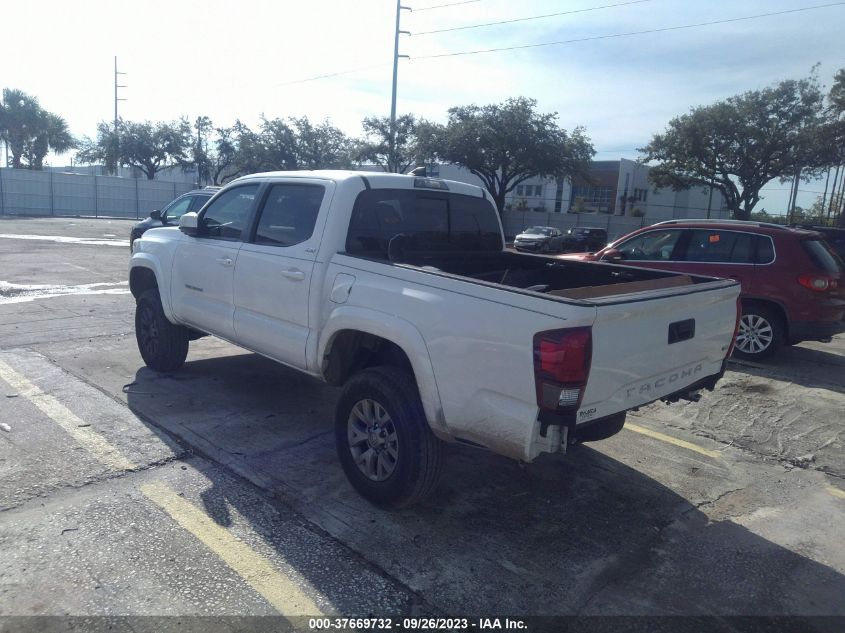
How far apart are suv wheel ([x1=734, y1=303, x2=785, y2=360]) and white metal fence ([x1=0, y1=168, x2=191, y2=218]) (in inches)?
1701

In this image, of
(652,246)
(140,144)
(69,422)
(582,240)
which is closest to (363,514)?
(69,422)

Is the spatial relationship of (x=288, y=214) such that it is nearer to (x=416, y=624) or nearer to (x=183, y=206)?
(x=416, y=624)

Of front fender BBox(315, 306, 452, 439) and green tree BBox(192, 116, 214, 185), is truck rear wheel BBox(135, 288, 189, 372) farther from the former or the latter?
green tree BBox(192, 116, 214, 185)

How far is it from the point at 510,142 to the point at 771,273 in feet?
108

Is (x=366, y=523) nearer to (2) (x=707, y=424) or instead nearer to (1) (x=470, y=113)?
(2) (x=707, y=424)

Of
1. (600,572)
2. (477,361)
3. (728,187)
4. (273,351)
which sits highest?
(728,187)

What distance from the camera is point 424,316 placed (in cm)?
361

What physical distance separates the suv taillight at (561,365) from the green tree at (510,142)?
123ft

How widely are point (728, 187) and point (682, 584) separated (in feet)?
128

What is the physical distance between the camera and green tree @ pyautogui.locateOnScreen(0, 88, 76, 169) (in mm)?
52688

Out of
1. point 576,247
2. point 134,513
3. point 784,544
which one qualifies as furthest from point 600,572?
point 576,247

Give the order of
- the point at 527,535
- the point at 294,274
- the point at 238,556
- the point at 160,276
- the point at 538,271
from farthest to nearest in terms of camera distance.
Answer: the point at 160,276 < the point at 538,271 < the point at 294,274 < the point at 527,535 < the point at 238,556

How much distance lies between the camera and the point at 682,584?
11.2ft

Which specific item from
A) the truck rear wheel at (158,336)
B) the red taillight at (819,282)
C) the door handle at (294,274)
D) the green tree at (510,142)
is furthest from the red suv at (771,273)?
the green tree at (510,142)
